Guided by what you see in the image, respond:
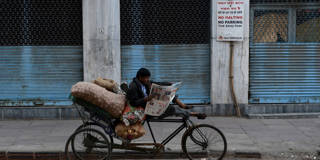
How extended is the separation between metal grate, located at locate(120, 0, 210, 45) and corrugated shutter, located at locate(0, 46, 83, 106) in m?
1.54

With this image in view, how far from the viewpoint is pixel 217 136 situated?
5.62 meters

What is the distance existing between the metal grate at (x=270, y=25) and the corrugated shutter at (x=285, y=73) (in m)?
0.21

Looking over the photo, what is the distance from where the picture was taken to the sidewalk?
6500mm


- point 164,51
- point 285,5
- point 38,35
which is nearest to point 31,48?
point 38,35

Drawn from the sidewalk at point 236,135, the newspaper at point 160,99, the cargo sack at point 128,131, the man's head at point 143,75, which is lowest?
the sidewalk at point 236,135

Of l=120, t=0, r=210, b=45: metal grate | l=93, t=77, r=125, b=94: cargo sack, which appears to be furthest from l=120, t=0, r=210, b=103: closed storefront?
l=93, t=77, r=125, b=94: cargo sack

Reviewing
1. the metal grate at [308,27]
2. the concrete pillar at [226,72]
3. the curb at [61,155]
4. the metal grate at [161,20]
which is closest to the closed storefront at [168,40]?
the metal grate at [161,20]

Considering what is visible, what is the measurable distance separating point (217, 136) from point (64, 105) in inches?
211

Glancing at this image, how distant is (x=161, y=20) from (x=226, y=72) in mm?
2229

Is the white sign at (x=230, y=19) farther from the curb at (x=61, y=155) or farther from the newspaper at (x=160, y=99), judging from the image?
the newspaper at (x=160, y=99)

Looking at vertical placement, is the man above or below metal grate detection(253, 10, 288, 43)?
below

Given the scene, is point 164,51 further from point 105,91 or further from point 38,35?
point 105,91

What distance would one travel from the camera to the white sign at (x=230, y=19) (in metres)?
9.43

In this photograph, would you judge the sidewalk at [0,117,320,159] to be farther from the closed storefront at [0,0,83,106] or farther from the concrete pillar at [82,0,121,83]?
the concrete pillar at [82,0,121,83]
